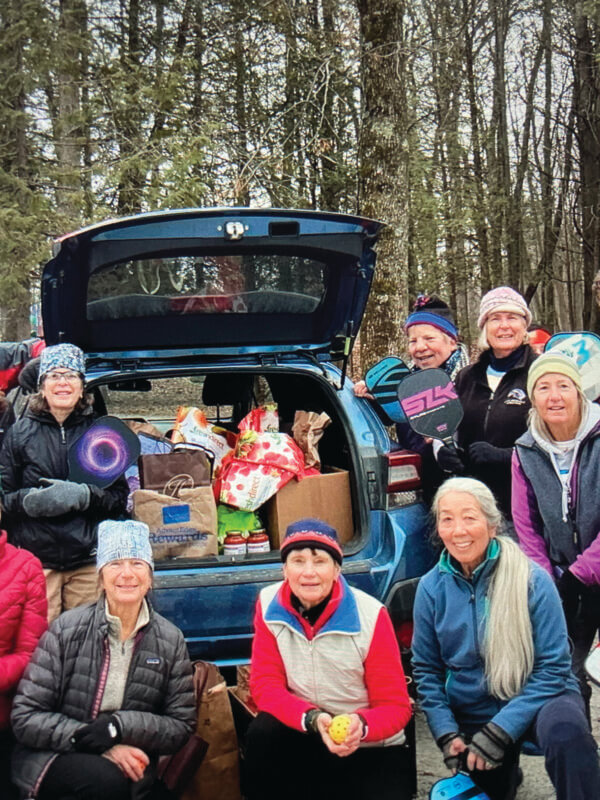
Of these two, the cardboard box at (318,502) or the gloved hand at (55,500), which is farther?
the cardboard box at (318,502)

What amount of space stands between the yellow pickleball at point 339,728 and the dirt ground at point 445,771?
73 cm

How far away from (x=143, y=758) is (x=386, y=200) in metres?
5.61

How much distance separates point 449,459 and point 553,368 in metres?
0.63

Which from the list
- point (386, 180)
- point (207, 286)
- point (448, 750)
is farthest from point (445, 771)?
point (386, 180)

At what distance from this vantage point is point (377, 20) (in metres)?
7.57

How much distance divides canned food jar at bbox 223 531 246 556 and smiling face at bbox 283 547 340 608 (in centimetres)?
79

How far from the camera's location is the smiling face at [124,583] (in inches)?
114

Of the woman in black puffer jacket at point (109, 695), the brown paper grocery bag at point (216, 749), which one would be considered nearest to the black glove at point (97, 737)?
the woman in black puffer jacket at point (109, 695)

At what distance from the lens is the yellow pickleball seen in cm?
264

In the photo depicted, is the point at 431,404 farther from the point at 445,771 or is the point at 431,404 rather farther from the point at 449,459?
the point at 445,771

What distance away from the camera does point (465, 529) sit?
2.87 m

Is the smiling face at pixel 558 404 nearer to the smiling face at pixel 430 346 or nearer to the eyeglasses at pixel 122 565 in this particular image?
the smiling face at pixel 430 346

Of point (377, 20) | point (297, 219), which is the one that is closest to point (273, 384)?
point (297, 219)

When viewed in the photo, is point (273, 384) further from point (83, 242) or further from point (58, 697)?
point (58, 697)
